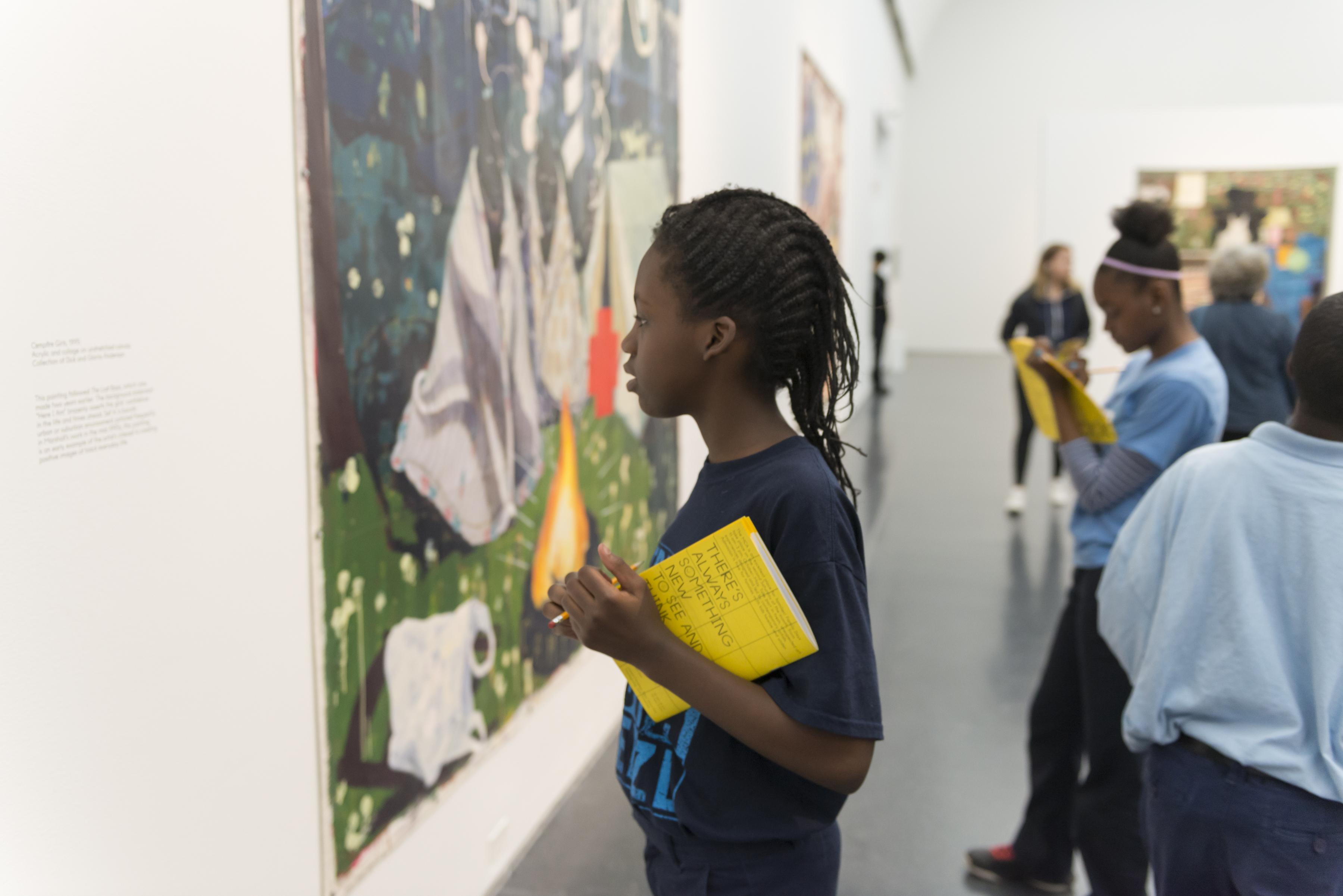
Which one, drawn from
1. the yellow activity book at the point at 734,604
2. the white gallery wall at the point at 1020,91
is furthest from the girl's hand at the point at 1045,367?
the white gallery wall at the point at 1020,91

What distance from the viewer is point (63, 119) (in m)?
1.25

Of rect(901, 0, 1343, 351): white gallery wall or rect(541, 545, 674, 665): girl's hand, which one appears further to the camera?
rect(901, 0, 1343, 351): white gallery wall

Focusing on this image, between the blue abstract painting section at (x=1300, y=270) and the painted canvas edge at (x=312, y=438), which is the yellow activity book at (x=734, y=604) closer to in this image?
the painted canvas edge at (x=312, y=438)

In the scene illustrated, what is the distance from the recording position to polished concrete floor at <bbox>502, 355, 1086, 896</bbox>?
2.89 metres

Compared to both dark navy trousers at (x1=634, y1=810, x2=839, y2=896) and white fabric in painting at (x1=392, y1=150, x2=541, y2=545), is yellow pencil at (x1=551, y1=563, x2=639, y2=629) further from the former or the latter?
white fabric in painting at (x1=392, y1=150, x2=541, y2=545)

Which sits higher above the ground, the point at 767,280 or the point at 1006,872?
the point at 767,280

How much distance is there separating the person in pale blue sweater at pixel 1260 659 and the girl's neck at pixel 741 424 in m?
0.78

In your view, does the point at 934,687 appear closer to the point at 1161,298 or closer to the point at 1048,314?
the point at 1161,298


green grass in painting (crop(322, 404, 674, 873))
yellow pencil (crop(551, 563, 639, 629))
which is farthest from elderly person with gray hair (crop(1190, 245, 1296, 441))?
yellow pencil (crop(551, 563, 639, 629))

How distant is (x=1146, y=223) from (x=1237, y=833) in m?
1.42

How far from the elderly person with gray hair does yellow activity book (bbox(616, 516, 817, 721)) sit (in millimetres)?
3757

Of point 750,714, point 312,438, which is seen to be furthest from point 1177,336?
point 312,438

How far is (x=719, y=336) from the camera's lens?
1.20 m

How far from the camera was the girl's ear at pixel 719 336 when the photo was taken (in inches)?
46.8
